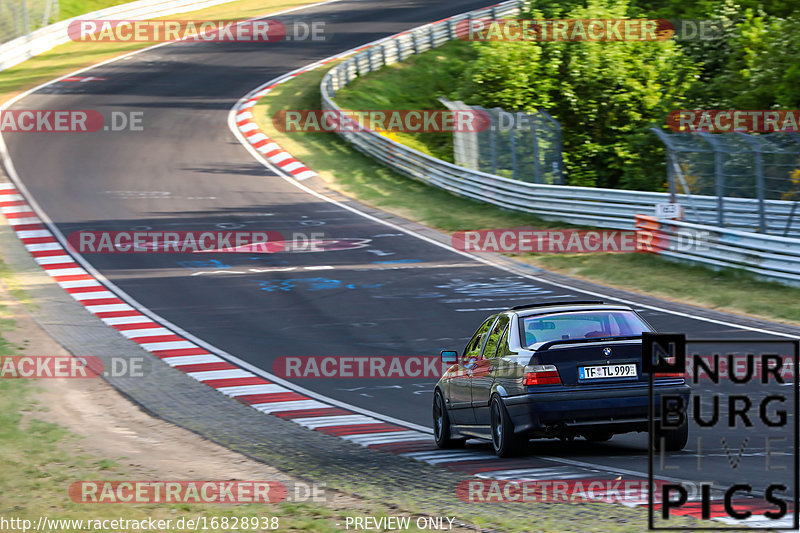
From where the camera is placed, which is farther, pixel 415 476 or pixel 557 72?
pixel 557 72

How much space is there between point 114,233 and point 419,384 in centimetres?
1419

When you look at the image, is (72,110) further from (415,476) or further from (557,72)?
(415,476)

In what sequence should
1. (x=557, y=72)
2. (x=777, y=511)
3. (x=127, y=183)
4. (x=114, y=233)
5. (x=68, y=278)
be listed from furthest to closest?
(x=557, y=72)
(x=127, y=183)
(x=114, y=233)
(x=68, y=278)
(x=777, y=511)

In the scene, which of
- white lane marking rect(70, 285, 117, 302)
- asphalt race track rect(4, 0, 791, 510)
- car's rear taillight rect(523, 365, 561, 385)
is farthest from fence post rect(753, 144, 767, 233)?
white lane marking rect(70, 285, 117, 302)

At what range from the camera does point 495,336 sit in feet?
35.0

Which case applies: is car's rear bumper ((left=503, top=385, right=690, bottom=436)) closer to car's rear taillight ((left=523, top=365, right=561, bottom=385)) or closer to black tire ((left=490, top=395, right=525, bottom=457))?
car's rear taillight ((left=523, top=365, right=561, bottom=385))

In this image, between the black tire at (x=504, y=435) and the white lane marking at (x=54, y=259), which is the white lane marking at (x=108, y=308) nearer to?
the white lane marking at (x=54, y=259)

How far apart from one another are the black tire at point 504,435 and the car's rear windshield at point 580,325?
0.64m

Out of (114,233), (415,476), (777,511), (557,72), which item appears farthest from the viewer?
(557,72)

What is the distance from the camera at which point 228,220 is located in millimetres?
28125

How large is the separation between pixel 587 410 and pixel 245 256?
16.4 metres

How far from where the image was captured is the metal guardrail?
68.0ft

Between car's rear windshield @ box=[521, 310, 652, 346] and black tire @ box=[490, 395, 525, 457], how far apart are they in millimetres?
643

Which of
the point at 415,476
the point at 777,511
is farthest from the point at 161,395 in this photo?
the point at 777,511
